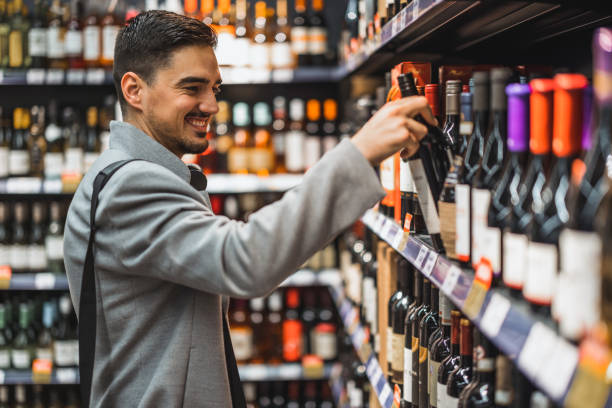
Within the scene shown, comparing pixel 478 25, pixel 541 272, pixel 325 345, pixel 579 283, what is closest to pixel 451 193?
pixel 541 272

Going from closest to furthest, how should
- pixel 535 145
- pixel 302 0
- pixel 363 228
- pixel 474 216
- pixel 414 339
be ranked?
1. pixel 535 145
2. pixel 474 216
3. pixel 414 339
4. pixel 363 228
5. pixel 302 0

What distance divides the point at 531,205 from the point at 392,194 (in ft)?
2.73

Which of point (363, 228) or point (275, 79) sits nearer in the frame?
point (363, 228)

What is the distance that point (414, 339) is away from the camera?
1.54m

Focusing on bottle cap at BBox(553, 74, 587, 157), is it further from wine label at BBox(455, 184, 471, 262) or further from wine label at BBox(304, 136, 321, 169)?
wine label at BBox(304, 136, 321, 169)

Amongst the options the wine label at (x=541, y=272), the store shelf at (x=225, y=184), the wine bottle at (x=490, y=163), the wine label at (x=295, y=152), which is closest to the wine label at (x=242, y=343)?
the store shelf at (x=225, y=184)

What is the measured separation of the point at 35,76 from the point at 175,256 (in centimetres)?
255

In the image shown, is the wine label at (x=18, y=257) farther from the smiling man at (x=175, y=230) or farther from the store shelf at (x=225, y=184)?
the smiling man at (x=175, y=230)

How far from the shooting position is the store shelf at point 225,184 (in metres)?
3.22

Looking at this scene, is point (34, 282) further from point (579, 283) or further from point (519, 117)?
point (579, 283)

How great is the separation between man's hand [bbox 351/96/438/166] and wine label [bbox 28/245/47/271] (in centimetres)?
267

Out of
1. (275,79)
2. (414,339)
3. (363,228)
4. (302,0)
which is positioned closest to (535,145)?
(414,339)

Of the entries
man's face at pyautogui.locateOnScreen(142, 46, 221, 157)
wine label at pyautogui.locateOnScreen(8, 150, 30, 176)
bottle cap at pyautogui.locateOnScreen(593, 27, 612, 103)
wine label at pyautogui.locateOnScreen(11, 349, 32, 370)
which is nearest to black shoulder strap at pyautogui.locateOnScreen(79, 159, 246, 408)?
man's face at pyautogui.locateOnScreen(142, 46, 221, 157)

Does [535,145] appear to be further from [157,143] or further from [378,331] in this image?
[378,331]
